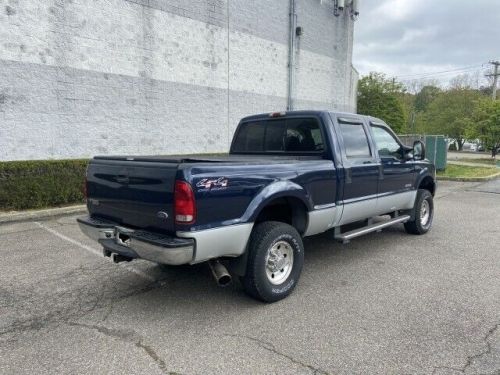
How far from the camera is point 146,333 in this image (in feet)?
11.3

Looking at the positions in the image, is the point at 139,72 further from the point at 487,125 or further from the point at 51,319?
the point at 487,125

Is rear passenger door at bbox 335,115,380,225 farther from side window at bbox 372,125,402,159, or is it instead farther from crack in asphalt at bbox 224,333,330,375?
crack in asphalt at bbox 224,333,330,375

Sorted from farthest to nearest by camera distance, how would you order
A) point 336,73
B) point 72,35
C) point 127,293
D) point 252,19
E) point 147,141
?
point 336,73 < point 252,19 < point 147,141 < point 72,35 < point 127,293

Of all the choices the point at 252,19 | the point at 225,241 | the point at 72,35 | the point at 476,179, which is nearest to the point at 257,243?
the point at 225,241

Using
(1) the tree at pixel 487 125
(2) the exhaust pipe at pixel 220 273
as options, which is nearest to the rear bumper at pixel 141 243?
(2) the exhaust pipe at pixel 220 273

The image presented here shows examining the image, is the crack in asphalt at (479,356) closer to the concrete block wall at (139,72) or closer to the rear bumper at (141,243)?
the rear bumper at (141,243)

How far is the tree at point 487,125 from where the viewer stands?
2347 centimetres

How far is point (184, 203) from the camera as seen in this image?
3.30m

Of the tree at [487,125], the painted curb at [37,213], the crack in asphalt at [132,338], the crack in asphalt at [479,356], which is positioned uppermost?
the tree at [487,125]

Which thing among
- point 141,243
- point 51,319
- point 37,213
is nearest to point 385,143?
point 141,243

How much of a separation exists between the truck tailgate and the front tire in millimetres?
905

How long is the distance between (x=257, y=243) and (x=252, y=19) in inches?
504

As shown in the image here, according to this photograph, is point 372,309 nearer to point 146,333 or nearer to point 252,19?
point 146,333

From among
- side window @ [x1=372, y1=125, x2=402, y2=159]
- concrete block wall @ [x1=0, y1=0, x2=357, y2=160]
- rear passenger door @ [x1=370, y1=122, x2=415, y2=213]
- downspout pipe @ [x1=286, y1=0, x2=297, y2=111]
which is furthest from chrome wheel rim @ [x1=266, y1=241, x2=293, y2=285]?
downspout pipe @ [x1=286, y1=0, x2=297, y2=111]
